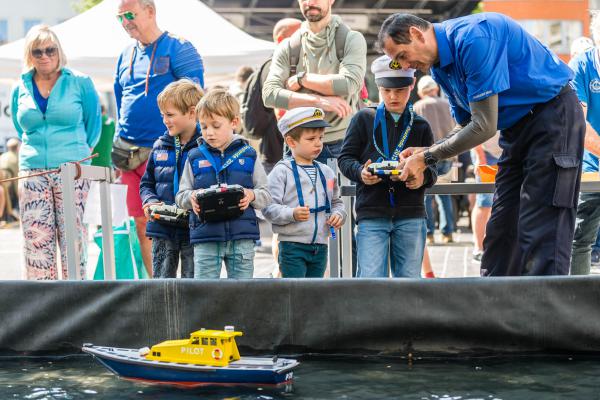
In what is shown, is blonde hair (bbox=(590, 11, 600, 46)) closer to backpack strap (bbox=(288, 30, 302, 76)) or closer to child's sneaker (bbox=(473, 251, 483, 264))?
backpack strap (bbox=(288, 30, 302, 76))

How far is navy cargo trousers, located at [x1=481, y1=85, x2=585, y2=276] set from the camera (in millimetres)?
5082

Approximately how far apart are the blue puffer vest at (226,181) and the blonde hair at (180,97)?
0.28 m

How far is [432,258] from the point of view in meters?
10.4

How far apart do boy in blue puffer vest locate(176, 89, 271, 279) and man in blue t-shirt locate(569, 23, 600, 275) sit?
2244mm

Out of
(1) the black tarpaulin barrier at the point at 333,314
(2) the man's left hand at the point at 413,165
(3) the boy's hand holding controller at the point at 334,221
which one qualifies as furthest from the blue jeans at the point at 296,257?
(1) the black tarpaulin barrier at the point at 333,314

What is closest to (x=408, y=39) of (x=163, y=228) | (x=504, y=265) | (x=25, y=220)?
→ (x=504, y=265)

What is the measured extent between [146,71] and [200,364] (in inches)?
121

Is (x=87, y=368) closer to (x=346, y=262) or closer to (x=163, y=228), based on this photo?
(x=163, y=228)

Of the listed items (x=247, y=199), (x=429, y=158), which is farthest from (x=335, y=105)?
(x=429, y=158)

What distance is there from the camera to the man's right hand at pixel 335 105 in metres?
6.70

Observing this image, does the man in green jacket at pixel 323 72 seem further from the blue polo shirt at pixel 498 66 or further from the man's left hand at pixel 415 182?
the blue polo shirt at pixel 498 66

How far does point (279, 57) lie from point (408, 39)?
2129 millimetres

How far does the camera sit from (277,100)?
22.6ft

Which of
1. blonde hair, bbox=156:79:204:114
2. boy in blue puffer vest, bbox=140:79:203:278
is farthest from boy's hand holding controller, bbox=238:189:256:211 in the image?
blonde hair, bbox=156:79:204:114
